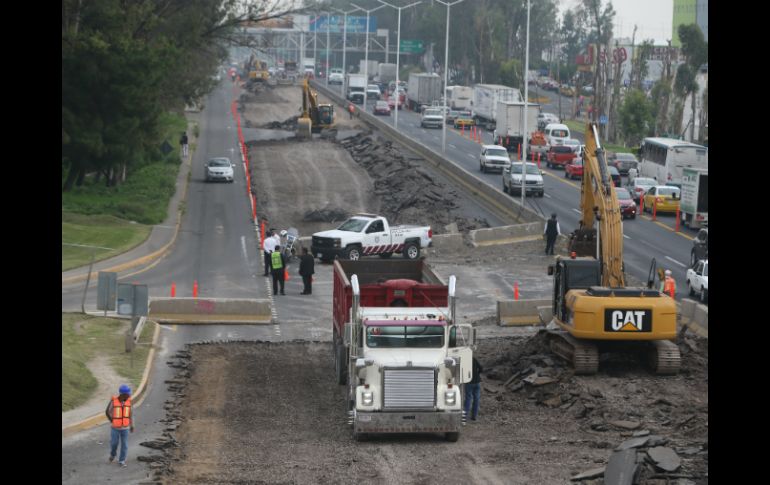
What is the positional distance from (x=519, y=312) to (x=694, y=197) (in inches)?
972

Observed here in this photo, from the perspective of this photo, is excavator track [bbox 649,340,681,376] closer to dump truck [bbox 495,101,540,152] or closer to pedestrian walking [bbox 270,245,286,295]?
pedestrian walking [bbox 270,245,286,295]

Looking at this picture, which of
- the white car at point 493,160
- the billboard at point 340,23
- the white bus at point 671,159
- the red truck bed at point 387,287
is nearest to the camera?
the red truck bed at point 387,287

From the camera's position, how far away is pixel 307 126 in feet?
305

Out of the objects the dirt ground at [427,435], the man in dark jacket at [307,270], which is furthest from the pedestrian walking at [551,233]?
the dirt ground at [427,435]

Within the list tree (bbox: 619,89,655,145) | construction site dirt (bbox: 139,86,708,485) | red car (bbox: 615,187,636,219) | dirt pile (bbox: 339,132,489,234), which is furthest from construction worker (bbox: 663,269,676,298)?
tree (bbox: 619,89,655,145)

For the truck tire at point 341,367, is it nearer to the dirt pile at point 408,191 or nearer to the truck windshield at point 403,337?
the truck windshield at point 403,337

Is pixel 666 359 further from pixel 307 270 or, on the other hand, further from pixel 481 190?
pixel 481 190

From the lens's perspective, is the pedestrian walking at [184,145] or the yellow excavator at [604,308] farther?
the pedestrian walking at [184,145]

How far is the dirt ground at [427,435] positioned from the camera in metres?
20.8

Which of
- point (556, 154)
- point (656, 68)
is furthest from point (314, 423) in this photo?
point (656, 68)

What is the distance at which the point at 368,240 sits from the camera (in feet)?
163

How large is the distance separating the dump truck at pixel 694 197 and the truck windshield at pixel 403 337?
120 ft

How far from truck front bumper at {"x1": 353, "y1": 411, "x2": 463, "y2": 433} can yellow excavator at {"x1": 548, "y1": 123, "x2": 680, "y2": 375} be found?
21.5 ft

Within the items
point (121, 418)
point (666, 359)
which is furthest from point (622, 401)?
point (121, 418)
